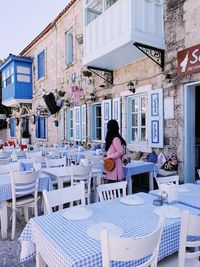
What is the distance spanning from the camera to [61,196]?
109 inches

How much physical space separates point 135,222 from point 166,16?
6.29m

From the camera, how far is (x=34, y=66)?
15.8m

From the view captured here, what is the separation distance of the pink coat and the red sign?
2840mm

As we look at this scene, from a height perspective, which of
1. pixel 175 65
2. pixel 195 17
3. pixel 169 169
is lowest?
pixel 169 169

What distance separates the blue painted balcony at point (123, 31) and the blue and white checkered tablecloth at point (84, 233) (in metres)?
4.94

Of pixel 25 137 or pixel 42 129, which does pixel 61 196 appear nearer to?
pixel 42 129

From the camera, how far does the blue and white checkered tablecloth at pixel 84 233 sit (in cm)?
169

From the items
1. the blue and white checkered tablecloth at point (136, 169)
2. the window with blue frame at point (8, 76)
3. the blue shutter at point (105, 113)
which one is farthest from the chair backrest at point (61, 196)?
the window with blue frame at point (8, 76)

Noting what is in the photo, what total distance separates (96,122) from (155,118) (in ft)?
12.0

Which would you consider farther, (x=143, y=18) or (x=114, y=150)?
(x=143, y=18)

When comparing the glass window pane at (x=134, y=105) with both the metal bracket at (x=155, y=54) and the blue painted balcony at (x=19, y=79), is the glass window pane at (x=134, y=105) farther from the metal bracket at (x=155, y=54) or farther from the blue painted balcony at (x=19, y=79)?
the blue painted balcony at (x=19, y=79)

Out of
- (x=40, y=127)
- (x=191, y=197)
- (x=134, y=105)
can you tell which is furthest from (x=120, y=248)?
(x=40, y=127)

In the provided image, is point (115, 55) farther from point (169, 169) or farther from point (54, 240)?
point (54, 240)

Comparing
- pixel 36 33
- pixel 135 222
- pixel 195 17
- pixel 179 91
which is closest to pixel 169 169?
pixel 179 91
